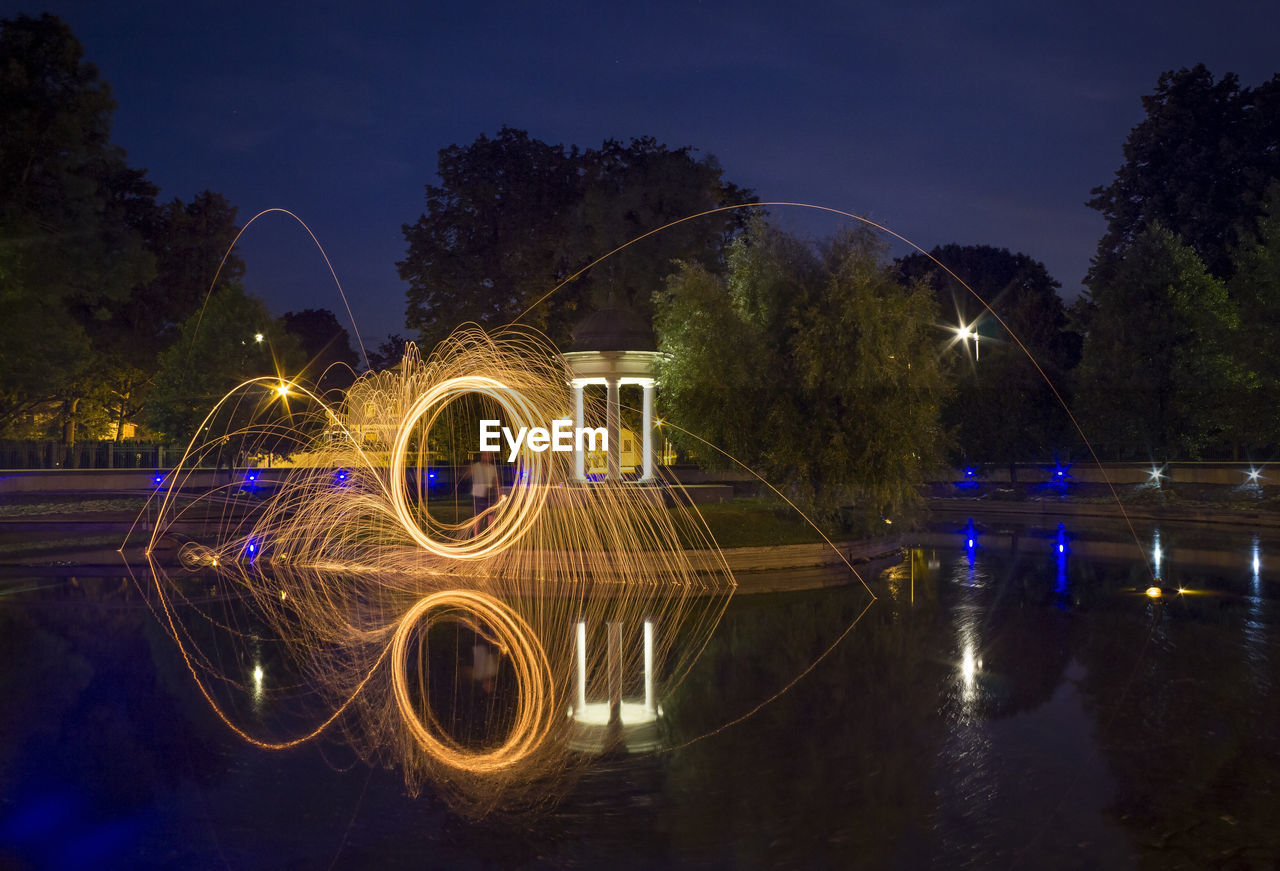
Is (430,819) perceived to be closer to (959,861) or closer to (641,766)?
(641,766)

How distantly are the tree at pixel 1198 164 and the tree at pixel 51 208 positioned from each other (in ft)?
163

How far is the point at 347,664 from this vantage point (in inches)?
459

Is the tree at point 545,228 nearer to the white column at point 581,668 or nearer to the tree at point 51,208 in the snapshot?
the tree at point 51,208

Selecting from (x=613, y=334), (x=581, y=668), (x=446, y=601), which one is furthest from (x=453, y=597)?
(x=613, y=334)

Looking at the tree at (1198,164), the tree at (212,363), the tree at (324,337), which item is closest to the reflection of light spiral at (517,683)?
the tree at (212,363)

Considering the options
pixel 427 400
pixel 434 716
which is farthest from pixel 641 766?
pixel 427 400

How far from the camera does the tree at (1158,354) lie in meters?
41.9

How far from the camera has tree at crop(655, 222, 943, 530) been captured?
22.3 meters

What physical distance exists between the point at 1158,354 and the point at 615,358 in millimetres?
26601

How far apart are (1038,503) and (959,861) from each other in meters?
37.5

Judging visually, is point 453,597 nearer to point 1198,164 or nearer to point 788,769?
point 788,769

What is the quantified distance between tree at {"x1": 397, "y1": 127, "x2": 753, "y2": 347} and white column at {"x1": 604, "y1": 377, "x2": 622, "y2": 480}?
63.0ft

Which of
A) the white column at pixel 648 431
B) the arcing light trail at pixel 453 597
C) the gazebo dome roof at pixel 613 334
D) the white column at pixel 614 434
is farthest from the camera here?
the white column at pixel 648 431

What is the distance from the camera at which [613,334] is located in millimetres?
28875
